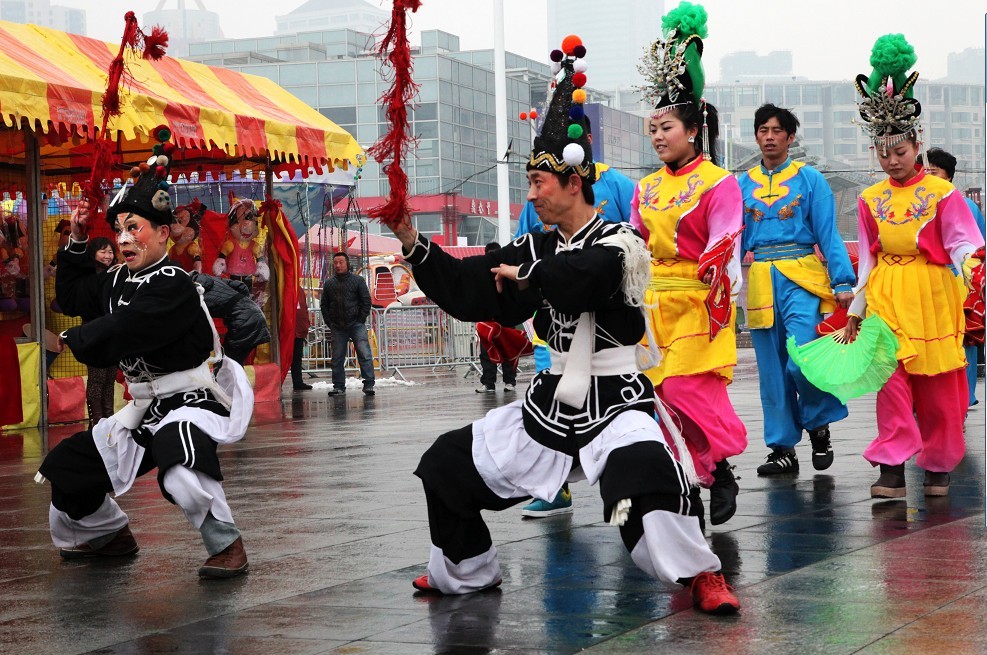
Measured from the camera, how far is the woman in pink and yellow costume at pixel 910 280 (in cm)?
694

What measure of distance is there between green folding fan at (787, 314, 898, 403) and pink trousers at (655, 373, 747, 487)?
101 cm

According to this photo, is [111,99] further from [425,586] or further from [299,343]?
[299,343]

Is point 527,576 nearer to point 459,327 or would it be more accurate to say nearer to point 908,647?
point 908,647

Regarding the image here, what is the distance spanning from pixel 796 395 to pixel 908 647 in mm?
4436

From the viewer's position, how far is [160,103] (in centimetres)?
1267

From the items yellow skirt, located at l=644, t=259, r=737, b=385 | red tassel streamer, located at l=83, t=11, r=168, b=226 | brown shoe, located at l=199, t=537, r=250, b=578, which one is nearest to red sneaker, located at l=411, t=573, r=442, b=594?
brown shoe, located at l=199, t=537, r=250, b=578

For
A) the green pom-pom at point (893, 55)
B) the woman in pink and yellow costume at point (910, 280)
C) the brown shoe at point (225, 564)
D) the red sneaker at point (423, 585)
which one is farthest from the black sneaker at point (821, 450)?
the brown shoe at point (225, 564)

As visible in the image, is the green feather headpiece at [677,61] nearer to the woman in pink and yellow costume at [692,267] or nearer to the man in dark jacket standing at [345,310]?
the woman in pink and yellow costume at [692,267]

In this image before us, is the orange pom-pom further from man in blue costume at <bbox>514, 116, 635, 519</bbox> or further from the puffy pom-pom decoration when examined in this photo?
man in blue costume at <bbox>514, 116, 635, 519</bbox>

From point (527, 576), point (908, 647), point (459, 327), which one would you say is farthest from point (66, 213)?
point (908, 647)

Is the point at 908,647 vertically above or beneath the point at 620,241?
beneath

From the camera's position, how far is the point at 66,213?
14953 mm

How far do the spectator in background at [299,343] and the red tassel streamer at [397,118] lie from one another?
13.6 m

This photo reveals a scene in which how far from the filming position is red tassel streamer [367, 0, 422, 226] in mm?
4309
